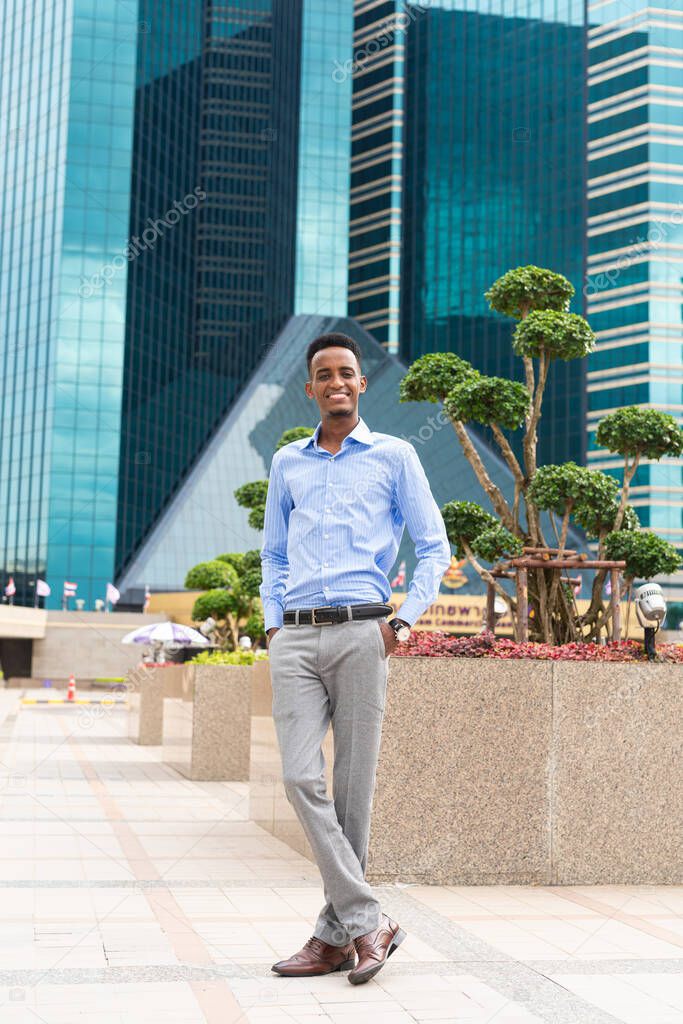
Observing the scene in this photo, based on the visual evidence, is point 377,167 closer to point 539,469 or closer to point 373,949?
point 539,469

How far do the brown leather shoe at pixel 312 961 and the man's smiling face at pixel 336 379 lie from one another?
6.31ft

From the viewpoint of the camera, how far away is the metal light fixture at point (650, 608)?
7133mm

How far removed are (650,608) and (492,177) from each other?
90807 millimetres

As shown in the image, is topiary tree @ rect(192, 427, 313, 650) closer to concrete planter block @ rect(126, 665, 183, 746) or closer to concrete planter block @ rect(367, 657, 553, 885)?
concrete planter block @ rect(126, 665, 183, 746)

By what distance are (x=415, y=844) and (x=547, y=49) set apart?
96790mm

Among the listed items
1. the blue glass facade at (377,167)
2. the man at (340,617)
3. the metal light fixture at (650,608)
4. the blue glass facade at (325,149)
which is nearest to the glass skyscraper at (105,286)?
the blue glass facade at (325,149)

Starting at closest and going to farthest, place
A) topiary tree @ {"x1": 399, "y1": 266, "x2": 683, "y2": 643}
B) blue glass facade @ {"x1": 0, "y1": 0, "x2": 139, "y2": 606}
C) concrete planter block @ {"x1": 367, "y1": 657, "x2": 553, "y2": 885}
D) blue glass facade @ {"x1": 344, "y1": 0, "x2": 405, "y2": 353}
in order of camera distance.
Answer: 1. concrete planter block @ {"x1": 367, "y1": 657, "x2": 553, "y2": 885}
2. topiary tree @ {"x1": 399, "y1": 266, "x2": 683, "y2": 643}
3. blue glass facade @ {"x1": 0, "y1": 0, "x2": 139, "y2": 606}
4. blue glass facade @ {"x1": 344, "y1": 0, "x2": 405, "y2": 353}

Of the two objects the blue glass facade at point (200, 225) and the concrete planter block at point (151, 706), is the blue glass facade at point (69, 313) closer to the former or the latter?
the blue glass facade at point (200, 225)

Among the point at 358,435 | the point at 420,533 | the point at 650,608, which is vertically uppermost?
the point at 358,435

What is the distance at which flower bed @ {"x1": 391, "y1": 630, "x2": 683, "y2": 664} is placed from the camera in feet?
23.4

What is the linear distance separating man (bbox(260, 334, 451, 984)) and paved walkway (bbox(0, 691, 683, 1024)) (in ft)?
0.90

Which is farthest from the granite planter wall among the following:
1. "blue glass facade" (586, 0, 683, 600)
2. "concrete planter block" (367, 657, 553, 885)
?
"blue glass facade" (586, 0, 683, 600)

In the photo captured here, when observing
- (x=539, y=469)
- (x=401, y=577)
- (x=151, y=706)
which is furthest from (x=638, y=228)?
(x=539, y=469)

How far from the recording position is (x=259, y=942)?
5086mm
